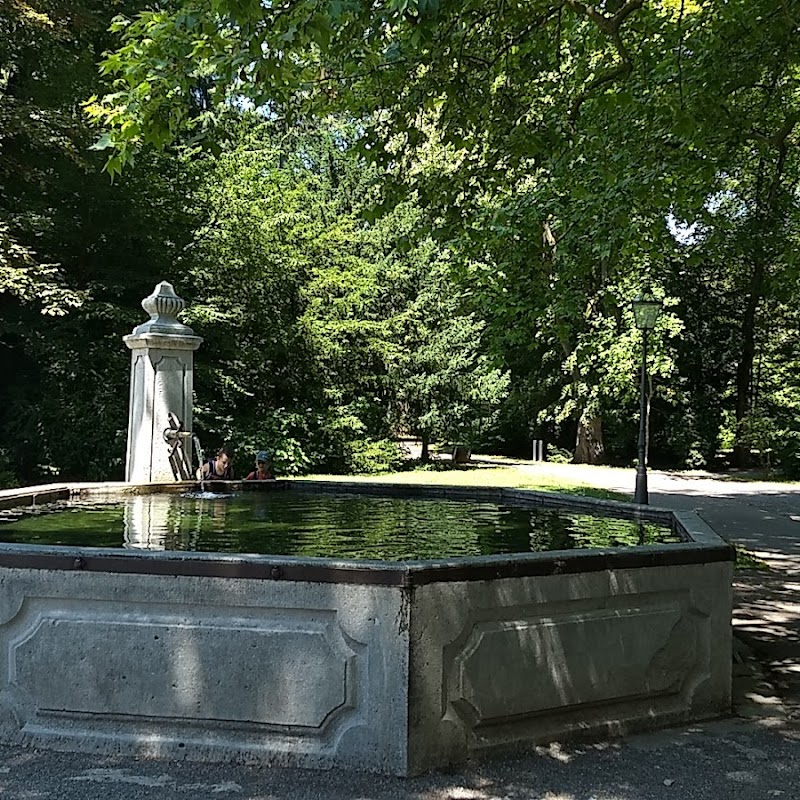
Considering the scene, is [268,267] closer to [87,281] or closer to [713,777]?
[87,281]

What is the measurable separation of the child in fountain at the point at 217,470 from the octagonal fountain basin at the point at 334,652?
652 cm

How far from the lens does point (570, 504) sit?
864 cm

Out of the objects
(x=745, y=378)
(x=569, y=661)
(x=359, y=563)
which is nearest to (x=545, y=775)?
(x=569, y=661)

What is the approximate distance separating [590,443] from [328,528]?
28971mm

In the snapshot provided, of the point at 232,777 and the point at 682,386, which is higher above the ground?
the point at 682,386

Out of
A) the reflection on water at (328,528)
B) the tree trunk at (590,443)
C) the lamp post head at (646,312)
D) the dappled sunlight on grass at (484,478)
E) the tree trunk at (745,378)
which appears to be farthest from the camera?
the tree trunk at (590,443)

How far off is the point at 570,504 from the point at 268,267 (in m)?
16.5

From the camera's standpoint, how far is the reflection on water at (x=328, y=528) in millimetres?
5918

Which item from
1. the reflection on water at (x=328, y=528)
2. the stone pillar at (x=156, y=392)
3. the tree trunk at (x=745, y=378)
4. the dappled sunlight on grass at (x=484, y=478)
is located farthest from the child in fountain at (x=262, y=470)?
the tree trunk at (x=745, y=378)

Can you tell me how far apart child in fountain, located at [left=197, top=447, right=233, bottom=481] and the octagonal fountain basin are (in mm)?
6518

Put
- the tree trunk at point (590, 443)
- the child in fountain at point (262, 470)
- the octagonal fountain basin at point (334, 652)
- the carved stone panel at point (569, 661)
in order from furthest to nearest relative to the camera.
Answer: the tree trunk at point (590, 443), the child in fountain at point (262, 470), the carved stone panel at point (569, 661), the octagonal fountain basin at point (334, 652)

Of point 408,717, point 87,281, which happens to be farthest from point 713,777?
point 87,281

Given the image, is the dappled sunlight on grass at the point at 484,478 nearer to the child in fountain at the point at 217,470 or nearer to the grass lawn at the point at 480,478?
the grass lawn at the point at 480,478

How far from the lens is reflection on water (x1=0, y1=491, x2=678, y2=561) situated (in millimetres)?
5918
